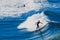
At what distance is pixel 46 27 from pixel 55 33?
0.39 ft

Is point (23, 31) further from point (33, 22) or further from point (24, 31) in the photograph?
point (33, 22)

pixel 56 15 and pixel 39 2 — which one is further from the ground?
pixel 39 2

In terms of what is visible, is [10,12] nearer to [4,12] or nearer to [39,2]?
[4,12]

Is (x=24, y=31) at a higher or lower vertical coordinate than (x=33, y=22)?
lower

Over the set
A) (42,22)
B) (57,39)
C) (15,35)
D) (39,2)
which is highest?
(39,2)

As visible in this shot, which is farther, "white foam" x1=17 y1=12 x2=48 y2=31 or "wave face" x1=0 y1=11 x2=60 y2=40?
"white foam" x1=17 y1=12 x2=48 y2=31

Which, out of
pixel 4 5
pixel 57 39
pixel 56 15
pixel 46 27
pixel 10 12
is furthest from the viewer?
pixel 4 5

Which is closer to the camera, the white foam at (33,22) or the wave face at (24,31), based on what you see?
the wave face at (24,31)

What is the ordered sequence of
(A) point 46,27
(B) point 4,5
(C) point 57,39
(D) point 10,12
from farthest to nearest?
(B) point 4,5 < (D) point 10,12 < (A) point 46,27 < (C) point 57,39

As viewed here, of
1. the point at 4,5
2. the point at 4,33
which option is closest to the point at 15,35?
the point at 4,33

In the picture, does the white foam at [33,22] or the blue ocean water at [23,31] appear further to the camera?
the white foam at [33,22]

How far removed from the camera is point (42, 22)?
184 centimetres

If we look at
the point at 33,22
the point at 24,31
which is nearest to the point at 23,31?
the point at 24,31

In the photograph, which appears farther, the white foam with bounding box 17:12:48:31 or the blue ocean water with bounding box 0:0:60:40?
the white foam with bounding box 17:12:48:31
